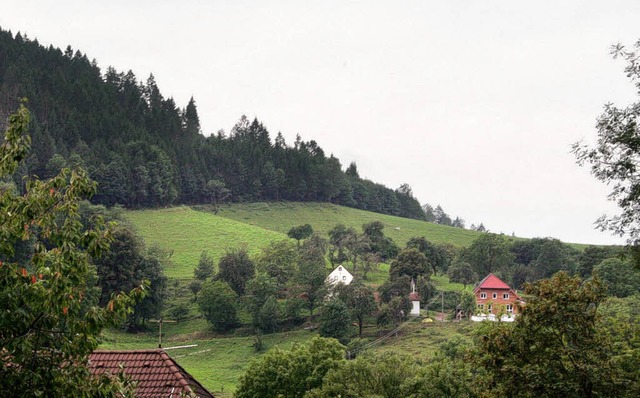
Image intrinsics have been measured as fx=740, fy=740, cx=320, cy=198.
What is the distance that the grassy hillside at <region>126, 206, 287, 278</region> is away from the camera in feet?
382

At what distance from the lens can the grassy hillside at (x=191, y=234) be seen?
382 ft

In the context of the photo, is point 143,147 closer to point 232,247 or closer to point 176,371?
point 232,247

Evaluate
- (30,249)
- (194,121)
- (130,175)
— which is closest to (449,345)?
(30,249)

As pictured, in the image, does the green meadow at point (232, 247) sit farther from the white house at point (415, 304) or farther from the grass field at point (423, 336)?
the white house at point (415, 304)

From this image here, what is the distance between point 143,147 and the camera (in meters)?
157

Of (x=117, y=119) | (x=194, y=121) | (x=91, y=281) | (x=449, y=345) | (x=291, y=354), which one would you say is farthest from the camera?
(x=194, y=121)

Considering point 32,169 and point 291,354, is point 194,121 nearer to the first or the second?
point 32,169

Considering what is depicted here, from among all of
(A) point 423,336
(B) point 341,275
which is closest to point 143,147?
(B) point 341,275

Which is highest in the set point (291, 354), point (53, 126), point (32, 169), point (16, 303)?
point (53, 126)

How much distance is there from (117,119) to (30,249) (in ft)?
289

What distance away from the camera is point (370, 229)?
401 ft

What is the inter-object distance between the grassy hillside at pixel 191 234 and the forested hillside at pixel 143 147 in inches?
350

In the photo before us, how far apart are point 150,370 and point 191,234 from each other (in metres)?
111

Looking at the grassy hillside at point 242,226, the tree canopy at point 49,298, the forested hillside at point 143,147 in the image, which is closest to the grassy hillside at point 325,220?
the grassy hillside at point 242,226
